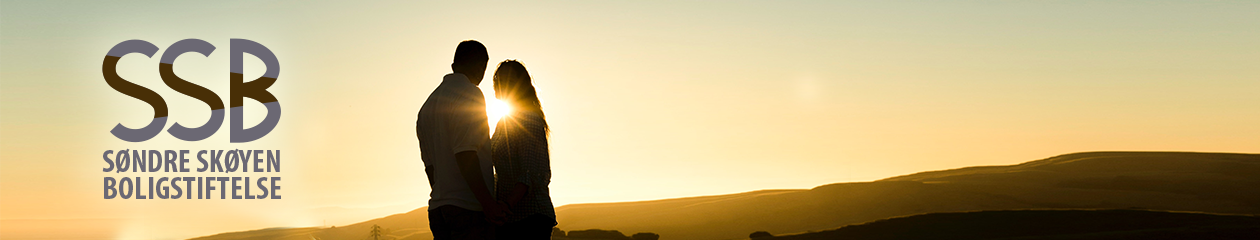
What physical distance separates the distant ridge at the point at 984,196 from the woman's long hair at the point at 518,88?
51654 mm

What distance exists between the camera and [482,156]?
388cm

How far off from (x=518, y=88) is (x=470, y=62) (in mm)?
336

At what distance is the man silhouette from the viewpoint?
150 inches

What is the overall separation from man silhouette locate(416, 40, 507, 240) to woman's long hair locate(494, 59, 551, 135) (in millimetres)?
283

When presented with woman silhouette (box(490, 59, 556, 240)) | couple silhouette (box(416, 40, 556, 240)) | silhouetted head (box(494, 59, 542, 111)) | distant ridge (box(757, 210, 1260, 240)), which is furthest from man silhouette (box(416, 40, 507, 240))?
distant ridge (box(757, 210, 1260, 240))

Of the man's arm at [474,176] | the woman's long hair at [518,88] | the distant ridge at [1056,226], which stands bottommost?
the distant ridge at [1056,226]

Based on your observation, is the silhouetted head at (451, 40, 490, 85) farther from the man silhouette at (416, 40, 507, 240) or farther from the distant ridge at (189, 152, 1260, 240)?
the distant ridge at (189, 152, 1260, 240)

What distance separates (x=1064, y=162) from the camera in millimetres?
71750

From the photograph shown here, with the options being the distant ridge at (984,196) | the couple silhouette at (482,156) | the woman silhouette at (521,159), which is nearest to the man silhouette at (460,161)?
the couple silhouette at (482,156)

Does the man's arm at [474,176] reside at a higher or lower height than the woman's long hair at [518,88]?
lower

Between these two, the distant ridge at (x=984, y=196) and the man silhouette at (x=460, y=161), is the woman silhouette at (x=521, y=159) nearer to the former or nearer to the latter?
the man silhouette at (x=460, y=161)

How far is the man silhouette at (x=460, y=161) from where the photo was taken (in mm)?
3805

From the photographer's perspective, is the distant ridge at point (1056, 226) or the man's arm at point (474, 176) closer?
the man's arm at point (474, 176)

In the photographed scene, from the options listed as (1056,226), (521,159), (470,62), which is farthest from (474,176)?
(1056,226)
